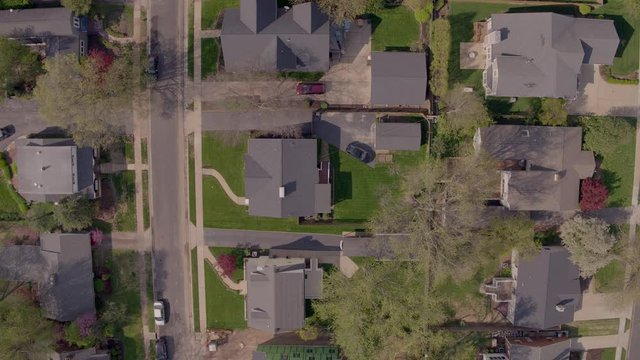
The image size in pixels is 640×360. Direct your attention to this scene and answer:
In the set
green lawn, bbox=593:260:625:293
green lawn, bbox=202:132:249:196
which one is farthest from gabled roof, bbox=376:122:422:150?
green lawn, bbox=593:260:625:293

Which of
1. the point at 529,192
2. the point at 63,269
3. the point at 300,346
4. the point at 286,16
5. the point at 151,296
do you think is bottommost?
the point at 300,346

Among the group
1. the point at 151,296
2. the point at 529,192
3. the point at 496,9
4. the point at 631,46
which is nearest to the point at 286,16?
the point at 496,9

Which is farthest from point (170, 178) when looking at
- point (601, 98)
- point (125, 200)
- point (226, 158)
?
point (601, 98)

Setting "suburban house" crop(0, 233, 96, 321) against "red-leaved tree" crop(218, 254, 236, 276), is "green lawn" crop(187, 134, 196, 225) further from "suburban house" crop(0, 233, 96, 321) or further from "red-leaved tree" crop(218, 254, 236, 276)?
"suburban house" crop(0, 233, 96, 321)

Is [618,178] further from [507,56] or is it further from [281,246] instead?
[281,246]

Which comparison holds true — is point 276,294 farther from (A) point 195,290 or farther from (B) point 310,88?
(B) point 310,88

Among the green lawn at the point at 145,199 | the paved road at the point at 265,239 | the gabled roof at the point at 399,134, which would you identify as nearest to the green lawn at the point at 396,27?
the gabled roof at the point at 399,134

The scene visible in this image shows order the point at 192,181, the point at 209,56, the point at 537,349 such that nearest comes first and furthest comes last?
1. the point at 537,349
2. the point at 209,56
3. the point at 192,181
